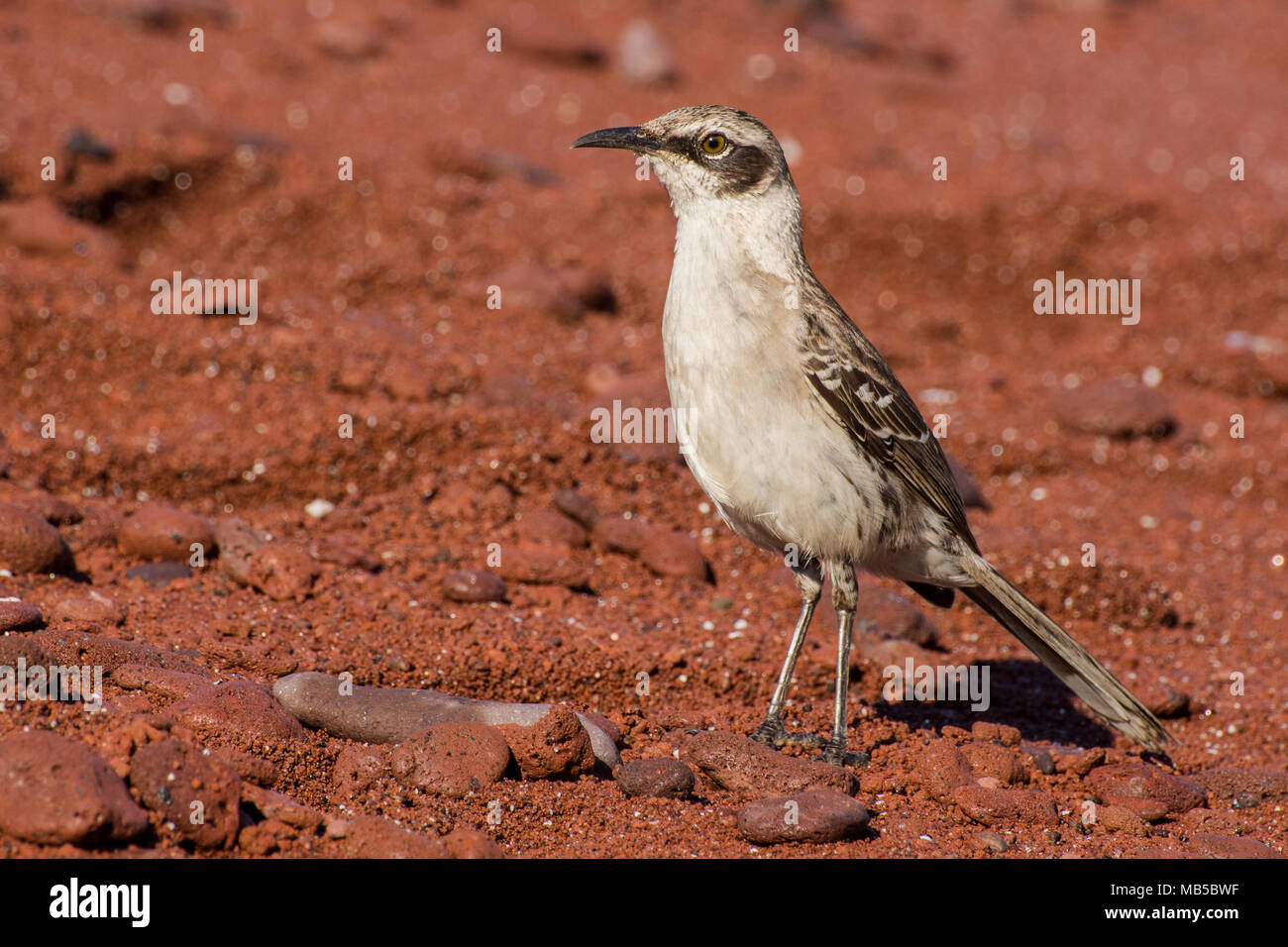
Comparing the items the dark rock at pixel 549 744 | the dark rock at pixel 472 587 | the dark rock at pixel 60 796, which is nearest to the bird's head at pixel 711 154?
the dark rock at pixel 472 587

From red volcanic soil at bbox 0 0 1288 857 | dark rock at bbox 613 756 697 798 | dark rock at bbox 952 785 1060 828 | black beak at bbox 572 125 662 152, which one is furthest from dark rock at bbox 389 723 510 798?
black beak at bbox 572 125 662 152

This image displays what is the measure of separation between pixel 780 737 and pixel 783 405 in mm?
1511

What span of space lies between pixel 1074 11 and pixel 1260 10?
142 inches

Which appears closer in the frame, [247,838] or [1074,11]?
[247,838]

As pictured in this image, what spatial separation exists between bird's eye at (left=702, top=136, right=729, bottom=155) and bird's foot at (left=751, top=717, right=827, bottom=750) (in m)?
2.59

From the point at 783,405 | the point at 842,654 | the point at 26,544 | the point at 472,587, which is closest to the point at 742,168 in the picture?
the point at 783,405

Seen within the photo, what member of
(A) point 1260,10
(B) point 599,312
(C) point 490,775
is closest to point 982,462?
(B) point 599,312

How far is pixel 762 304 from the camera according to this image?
5.52m

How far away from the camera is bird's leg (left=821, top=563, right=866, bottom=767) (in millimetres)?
5558

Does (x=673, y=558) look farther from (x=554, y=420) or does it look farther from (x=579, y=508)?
(x=554, y=420)

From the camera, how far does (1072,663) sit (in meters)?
5.98

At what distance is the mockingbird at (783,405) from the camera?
5.45 meters

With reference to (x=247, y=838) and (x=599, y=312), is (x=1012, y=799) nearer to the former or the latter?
(x=247, y=838)

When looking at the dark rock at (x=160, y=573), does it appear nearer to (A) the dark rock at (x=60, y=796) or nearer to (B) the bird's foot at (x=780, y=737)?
(A) the dark rock at (x=60, y=796)
